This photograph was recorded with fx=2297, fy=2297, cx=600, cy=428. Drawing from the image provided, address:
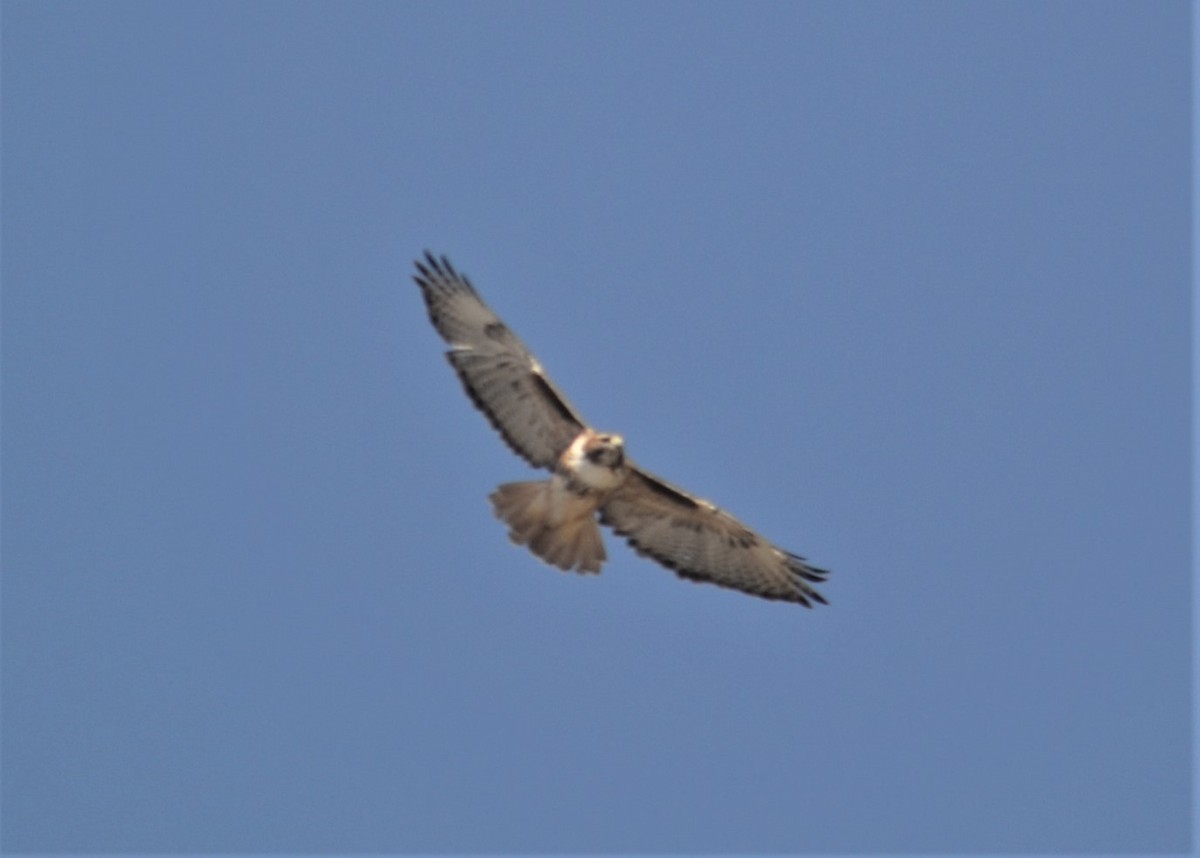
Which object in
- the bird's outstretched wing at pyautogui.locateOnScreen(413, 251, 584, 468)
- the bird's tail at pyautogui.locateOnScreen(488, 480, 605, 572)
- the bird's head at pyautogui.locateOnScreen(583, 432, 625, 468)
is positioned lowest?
the bird's tail at pyautogui.locateOnScreen(488, 480, 605, 572)

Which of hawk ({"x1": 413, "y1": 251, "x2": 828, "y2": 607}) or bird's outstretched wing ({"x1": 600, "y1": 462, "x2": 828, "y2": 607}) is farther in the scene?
bird's outstretched wing ({"x1": 600, "y1": 462, "x2": 828, "y2": 607})

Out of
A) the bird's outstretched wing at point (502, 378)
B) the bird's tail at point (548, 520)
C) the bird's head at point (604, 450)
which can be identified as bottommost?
the bird's tail at point (548, 520)

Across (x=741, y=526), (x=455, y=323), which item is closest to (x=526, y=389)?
(x=455, y=323)

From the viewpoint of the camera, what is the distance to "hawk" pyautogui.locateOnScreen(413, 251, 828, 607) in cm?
1588

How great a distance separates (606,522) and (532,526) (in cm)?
96

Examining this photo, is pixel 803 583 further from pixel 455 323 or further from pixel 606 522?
pixel 455 323

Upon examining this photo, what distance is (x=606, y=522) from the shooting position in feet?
55.0

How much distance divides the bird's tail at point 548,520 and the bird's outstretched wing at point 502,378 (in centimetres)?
45

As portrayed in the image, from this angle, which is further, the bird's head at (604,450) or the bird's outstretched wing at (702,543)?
the bird's outstretched wing at (702,543)

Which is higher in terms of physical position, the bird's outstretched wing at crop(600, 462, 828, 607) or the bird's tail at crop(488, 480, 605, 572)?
the bird's outstretched wing at crop(600, 462, 828, 607)

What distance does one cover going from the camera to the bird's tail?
15867mm

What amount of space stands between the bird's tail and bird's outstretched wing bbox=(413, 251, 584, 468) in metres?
0.45

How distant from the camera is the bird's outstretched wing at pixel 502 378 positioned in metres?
16.3

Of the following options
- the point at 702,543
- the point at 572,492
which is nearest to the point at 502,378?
the point at 572,492
